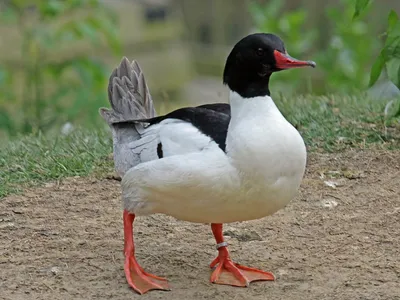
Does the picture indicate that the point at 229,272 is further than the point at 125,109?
No

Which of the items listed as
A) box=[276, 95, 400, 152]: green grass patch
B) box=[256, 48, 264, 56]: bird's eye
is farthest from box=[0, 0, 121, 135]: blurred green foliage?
box=[256, 48, 264, 56]: bird's eye

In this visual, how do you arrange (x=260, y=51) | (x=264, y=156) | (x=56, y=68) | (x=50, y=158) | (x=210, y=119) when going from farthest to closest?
(x=56, y=68) → (x=50, y=158) → (x=210, y=119) → (x=260, y=51) → (x=264, y=156)

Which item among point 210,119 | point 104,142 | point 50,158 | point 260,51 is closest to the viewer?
point 260,51

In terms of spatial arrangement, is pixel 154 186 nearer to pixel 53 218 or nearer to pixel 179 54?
pixel 53 218

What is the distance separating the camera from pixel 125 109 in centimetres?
389

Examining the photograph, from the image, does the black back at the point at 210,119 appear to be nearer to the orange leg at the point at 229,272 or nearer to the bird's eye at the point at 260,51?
the bird's eye at the point at 260,51

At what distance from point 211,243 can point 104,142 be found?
5.07ft

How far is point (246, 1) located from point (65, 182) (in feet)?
24.8

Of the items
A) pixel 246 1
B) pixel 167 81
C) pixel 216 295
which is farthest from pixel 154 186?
pixel 246 1

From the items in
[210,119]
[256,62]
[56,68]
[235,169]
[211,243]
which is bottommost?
[211,243]

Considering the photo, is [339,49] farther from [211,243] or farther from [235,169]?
[235,169]

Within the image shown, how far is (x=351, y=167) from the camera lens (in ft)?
Answer: 15.2

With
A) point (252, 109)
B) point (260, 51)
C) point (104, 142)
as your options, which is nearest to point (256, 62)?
point (260, 51)

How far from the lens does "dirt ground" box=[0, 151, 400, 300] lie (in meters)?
3.41
